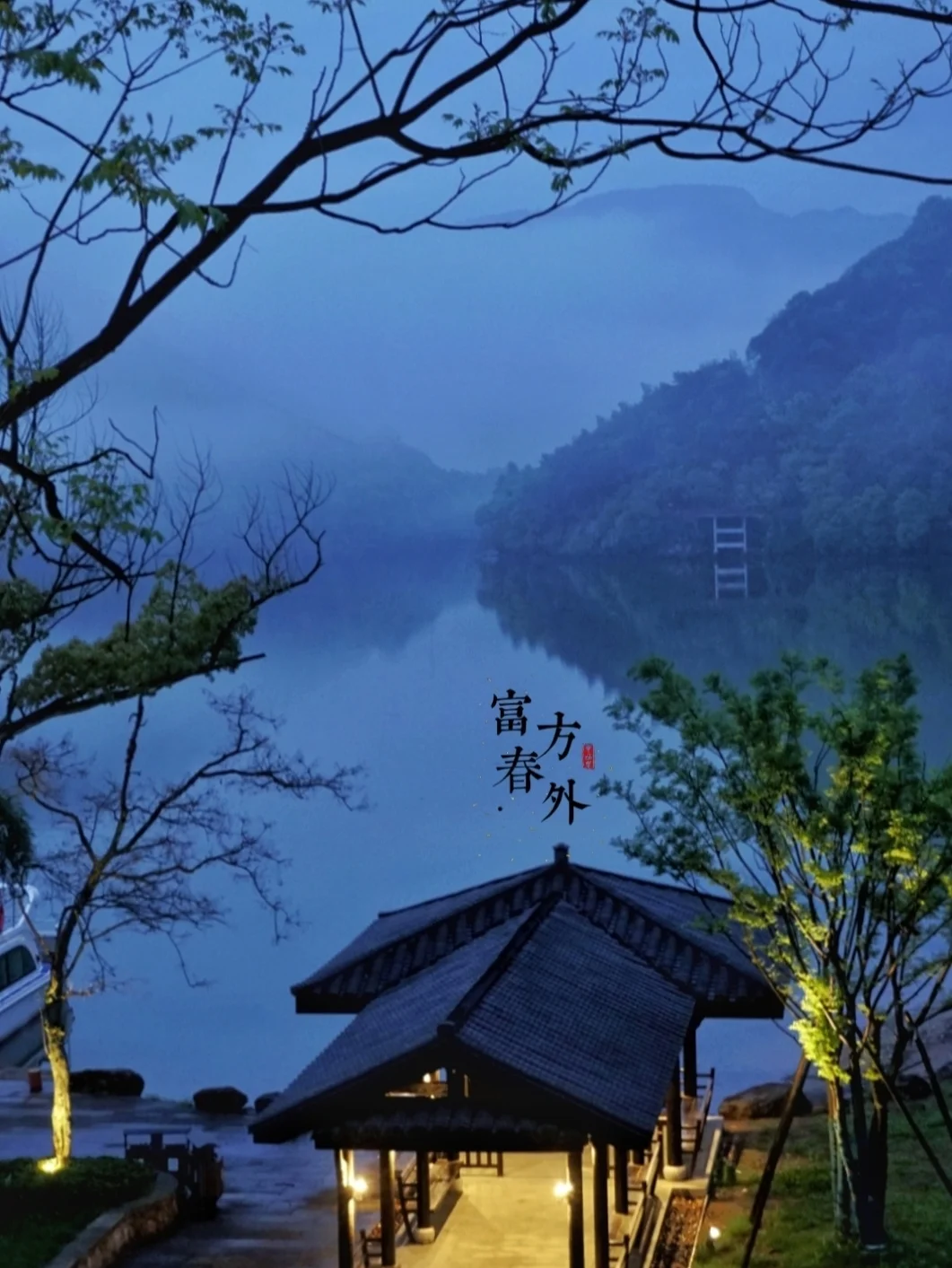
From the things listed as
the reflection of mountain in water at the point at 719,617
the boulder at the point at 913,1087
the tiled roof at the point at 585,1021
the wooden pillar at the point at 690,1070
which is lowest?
the boulder at the point at 913,1087

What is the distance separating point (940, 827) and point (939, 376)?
199 feet

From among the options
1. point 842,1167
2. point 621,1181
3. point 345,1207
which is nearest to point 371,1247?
point 345,1207

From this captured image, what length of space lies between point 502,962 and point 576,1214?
167 centimetres

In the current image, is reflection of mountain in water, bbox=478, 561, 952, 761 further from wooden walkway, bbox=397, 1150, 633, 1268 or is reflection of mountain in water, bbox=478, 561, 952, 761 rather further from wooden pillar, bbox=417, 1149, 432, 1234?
wooden pillar, bbox=417, 1149, 432, 1234

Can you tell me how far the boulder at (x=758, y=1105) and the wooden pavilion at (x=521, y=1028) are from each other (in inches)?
50.0

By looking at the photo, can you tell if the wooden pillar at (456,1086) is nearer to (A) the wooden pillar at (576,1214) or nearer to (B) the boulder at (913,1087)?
(A) the wooden pillar at (576,1214)

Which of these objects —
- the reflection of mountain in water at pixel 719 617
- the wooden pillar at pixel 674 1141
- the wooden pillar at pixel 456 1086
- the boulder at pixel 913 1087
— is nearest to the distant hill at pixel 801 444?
the reflection of mountain in water at pixel 719 617

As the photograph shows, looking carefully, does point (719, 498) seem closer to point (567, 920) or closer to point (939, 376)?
point (939, 376)

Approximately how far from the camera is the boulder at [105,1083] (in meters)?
16.9

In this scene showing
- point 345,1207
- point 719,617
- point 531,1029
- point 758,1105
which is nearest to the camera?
point 531,1029

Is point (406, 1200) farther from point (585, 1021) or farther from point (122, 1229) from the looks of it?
point (585, 1021)

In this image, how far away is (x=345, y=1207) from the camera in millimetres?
9164

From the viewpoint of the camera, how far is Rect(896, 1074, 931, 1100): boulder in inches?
541

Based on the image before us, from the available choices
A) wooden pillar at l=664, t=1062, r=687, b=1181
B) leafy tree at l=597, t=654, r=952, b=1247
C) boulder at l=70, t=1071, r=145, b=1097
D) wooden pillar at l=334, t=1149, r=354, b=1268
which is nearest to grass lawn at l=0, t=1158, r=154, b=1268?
wooden pillar at l=334, t=1149, r=354, b=1268
